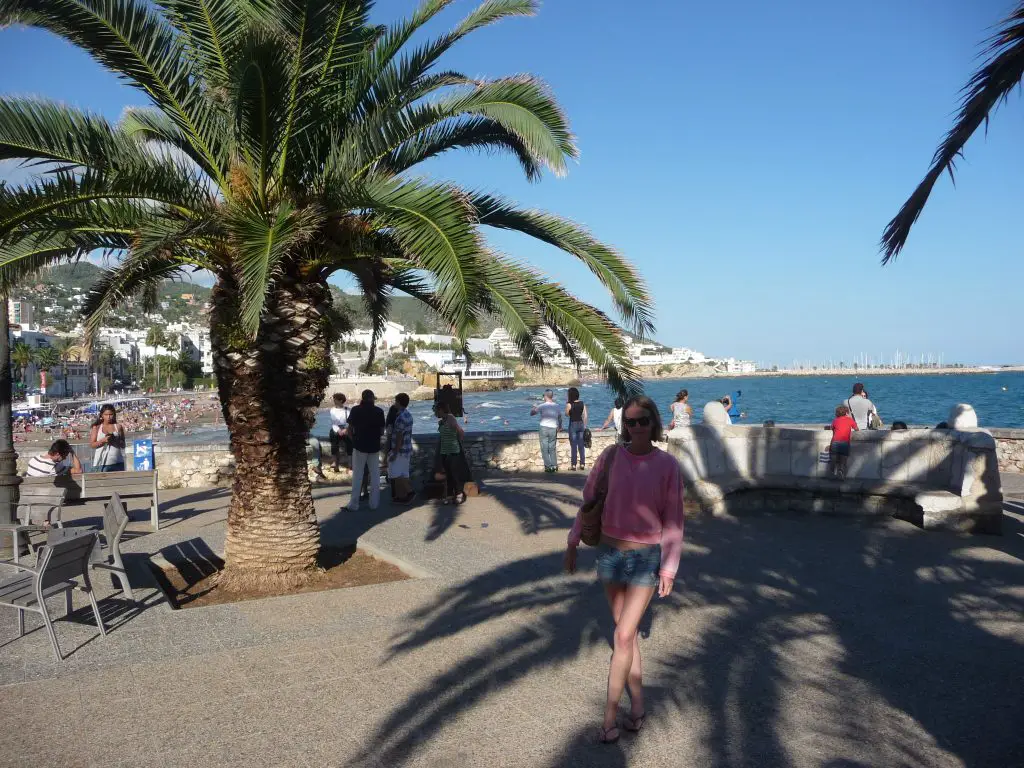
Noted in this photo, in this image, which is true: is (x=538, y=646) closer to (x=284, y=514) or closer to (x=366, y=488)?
(x=284, y=514)

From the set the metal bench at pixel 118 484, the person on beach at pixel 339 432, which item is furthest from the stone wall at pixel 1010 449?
the metal bench at pixel 118 484

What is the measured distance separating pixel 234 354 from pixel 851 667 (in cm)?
528

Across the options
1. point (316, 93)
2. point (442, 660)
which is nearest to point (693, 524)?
point (442, 660)

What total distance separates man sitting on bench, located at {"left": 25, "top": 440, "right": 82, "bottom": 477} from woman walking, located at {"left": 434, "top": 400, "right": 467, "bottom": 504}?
15.7ft

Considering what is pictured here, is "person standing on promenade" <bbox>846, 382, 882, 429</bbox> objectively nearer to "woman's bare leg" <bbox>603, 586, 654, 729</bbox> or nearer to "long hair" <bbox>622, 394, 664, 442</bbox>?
"long hair" <bbox>622, 394, 664, 442</bbox>

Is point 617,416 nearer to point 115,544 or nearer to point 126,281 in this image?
point 126,281

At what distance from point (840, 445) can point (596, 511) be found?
25.1 ft

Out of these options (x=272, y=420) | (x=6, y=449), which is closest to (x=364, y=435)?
(x=272, y=420)

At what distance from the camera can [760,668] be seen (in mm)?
5023

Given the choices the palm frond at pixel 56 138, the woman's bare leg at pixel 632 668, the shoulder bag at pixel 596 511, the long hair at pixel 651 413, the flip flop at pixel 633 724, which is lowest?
the flip flop at pixel 633 724

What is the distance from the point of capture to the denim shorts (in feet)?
13.1

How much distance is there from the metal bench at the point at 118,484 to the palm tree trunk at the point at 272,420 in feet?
9.70

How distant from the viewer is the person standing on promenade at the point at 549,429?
1470 cm

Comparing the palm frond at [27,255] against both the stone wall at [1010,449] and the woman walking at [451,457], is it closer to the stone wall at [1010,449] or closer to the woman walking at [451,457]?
the woman walking at [451,457]
